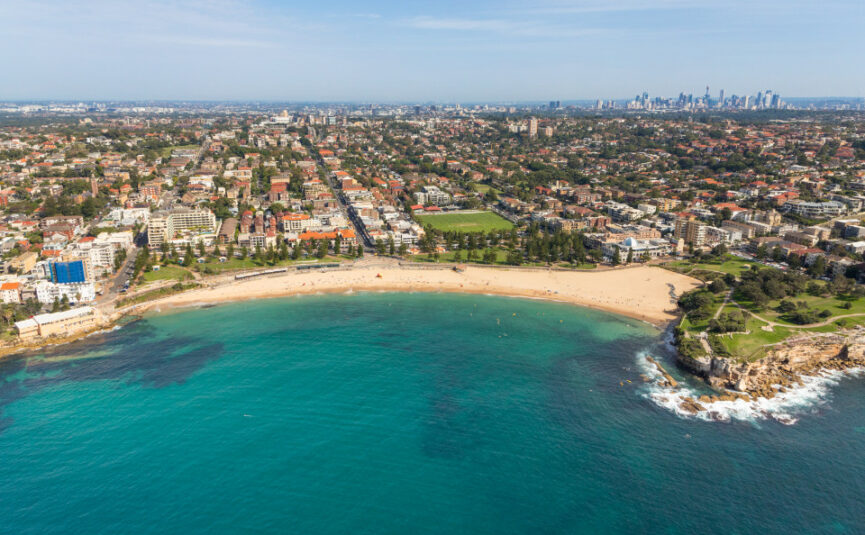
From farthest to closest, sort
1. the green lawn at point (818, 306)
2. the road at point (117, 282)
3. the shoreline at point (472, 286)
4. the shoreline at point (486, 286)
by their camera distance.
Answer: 1. the road at point (117, 282)
2. the shoreline at point (486, 286)
3. the shoreline at point (472, 286)
4. the green lawn at point (818, 306)

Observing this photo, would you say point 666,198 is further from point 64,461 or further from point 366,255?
point 64,461

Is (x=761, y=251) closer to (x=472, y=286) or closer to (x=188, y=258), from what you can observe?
(x=472, y=286)

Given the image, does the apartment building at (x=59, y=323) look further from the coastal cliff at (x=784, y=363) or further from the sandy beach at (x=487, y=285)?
the coastal cliff at (x=784, y=363)

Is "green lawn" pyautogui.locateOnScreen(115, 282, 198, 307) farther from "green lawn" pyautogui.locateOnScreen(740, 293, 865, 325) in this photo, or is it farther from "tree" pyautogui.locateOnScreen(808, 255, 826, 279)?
"tree" pyautogui.locateOnScreen(808, 255, 826, 279)

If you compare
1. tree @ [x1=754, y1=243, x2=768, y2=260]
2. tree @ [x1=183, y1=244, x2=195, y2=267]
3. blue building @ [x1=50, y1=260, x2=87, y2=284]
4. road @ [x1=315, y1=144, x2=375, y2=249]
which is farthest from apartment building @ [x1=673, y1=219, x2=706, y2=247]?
blue building @ [x1=50, y1=260, x2=87, y2=284]

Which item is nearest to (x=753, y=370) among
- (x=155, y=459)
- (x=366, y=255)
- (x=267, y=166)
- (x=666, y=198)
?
(x=155, y=459)

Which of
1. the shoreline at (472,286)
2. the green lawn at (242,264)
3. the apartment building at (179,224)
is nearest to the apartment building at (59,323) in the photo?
the shoreline at (472,286)

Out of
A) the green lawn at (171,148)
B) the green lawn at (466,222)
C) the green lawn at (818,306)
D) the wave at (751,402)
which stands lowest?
the wave at (751,402)
